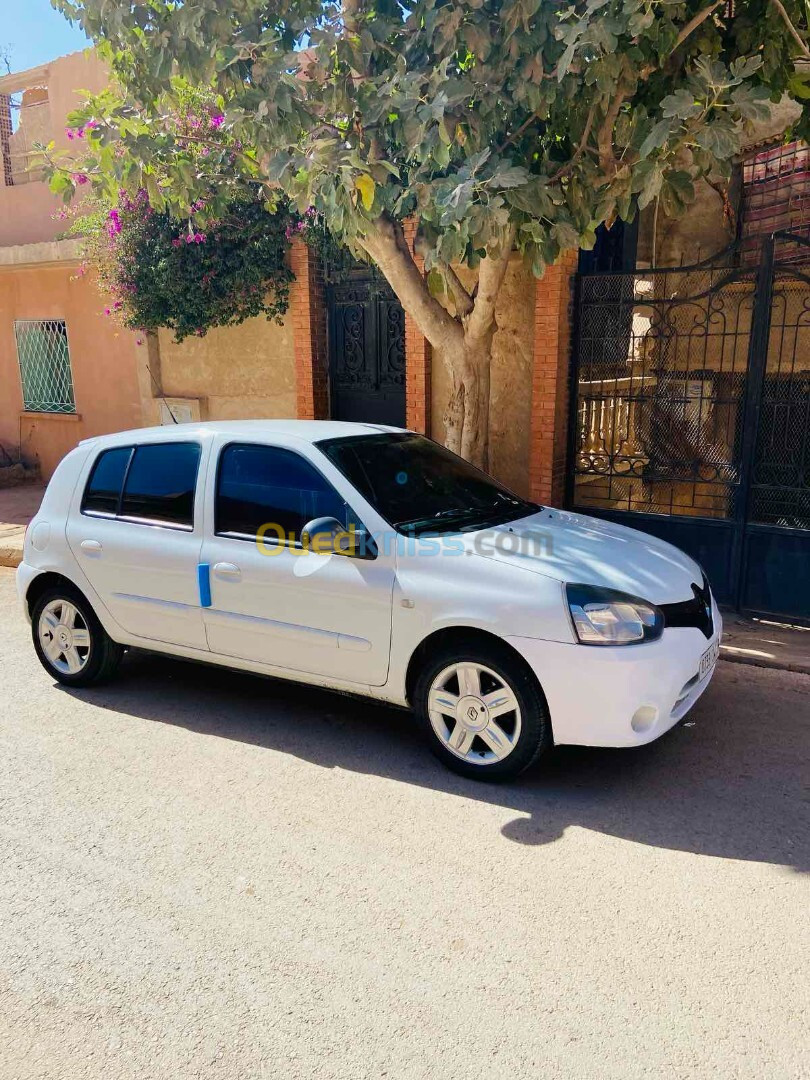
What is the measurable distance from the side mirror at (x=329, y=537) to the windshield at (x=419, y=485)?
217 mm

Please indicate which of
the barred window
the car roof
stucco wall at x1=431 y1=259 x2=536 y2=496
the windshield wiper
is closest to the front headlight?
the windshield wiper

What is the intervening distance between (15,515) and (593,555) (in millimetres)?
9304

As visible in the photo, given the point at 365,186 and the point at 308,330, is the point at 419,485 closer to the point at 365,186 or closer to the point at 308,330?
the point at 365,186

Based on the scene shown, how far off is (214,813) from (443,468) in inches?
93.5

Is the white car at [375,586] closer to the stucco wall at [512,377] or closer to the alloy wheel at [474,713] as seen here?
the alloy wheel at [474,713]

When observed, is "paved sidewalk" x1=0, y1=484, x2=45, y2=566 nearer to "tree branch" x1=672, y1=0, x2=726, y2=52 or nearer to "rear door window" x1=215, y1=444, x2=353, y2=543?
"rear door window" x1=215, y1=444, x2=353, y2=543

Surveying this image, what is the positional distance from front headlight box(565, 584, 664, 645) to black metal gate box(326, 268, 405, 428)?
5.84m

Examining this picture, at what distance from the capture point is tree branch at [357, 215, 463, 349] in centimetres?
657

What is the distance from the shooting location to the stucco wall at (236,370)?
10.0 m

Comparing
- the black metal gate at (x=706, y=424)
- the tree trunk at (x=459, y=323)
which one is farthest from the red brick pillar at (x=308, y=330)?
the black metal gate at (x=706, y=424)

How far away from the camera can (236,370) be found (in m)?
10.5

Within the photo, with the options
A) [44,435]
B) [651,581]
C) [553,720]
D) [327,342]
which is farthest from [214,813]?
[44,435]

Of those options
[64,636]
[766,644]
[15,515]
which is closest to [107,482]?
[64,636]

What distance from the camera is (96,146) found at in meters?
5.91
